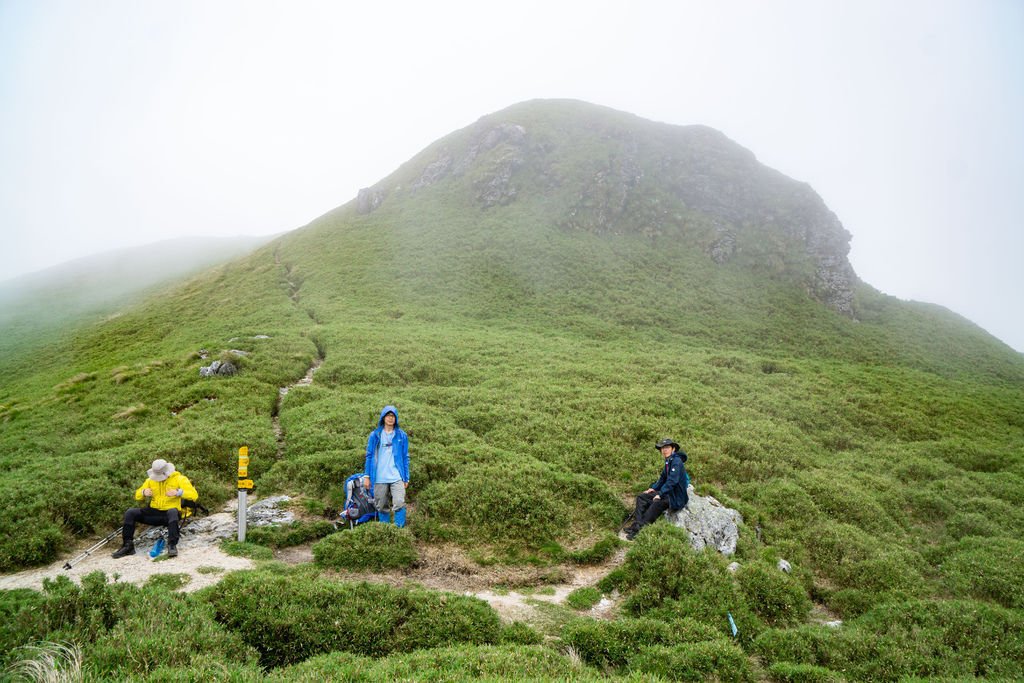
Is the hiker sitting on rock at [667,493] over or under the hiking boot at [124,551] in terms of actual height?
over

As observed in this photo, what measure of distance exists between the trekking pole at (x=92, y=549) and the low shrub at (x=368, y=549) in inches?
239

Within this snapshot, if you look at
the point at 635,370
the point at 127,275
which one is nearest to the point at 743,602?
the point at 635,370

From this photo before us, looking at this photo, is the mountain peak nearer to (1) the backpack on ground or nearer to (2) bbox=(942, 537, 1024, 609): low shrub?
(2) bbox=(942, 537, 1024, 609): low shrub

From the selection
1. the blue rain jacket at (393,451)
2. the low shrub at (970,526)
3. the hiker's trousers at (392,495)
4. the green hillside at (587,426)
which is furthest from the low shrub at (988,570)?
the blue rain jacket at (393,451)

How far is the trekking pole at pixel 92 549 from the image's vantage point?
1251 centimetres

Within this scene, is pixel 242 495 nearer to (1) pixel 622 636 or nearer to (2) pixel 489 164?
(1) pixel 622 636

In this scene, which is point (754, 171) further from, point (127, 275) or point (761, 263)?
point (127, 275)

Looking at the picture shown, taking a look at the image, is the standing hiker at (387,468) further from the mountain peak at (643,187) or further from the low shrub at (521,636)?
the mountain peak at (643,187)

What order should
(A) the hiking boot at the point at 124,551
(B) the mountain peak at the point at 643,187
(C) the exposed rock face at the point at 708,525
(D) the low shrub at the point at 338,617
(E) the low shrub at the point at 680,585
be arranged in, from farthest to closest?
1. (B) the mountain peak at the point at 643,187
2. (C) the exposed rock face at the point at 708,525
3. (A) the hiking boot at the point at 124,551
4. (E) the low shrub at the point at 680,585
5. (D) the low shrub at the point at 338,617

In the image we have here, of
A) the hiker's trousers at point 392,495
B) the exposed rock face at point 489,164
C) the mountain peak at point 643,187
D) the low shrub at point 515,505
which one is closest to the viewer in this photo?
the hiker's trousers at point 392,495

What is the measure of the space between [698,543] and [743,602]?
2.36 metres

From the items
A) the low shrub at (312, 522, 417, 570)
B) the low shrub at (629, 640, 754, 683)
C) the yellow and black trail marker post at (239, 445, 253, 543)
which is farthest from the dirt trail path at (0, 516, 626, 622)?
the low shrub at (629, 640, 754, 683)

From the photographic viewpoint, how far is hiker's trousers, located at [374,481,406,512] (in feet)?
50.0

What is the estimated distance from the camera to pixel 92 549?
13062 mm
